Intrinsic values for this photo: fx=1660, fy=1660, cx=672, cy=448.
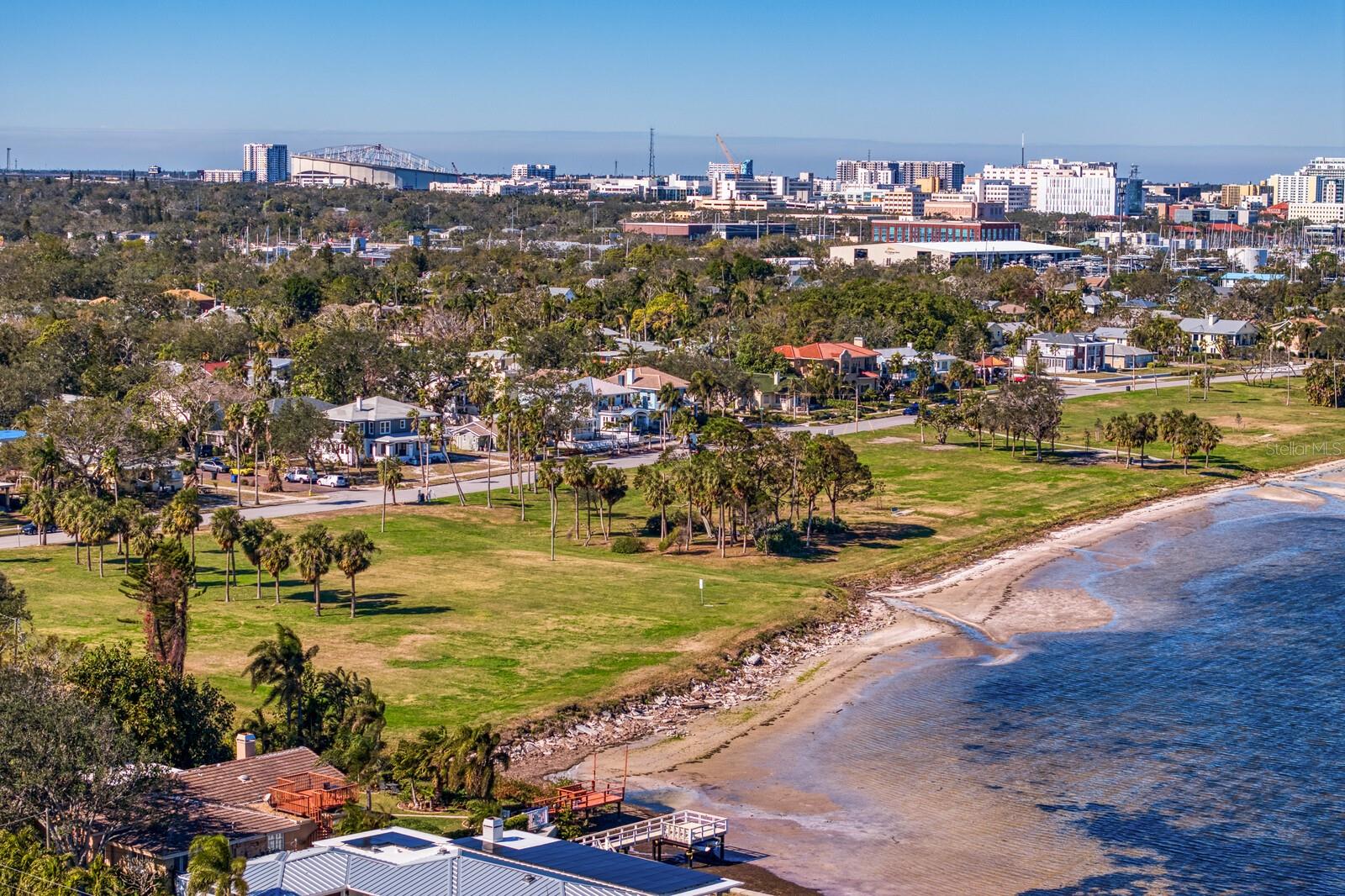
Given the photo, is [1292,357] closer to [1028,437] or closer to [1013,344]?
[1013,344]

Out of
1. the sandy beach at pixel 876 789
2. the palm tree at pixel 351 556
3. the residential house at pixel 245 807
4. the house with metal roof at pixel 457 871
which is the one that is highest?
the palm tree at pixel 351 556

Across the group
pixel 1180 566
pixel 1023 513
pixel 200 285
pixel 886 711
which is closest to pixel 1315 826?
pixel 886 711

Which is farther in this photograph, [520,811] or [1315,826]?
[1315,826]

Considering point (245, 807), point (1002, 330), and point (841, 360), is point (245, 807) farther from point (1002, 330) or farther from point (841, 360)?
point (1002, 330)

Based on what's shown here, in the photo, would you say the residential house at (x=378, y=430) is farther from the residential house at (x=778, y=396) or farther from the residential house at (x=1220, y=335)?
the residential house at (x=1220, y=335)

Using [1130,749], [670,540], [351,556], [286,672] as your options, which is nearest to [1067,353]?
[670,540]

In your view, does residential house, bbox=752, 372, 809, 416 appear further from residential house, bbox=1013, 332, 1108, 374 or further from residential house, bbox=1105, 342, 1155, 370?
residential house, bbox=1105, 342, 1155, 370

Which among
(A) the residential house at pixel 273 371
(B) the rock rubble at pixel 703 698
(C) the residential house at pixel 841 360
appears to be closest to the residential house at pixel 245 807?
(B) the rock rubble at pixel 703 698
